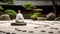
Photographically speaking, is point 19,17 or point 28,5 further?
point 28,5

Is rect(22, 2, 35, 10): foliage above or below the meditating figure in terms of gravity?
above

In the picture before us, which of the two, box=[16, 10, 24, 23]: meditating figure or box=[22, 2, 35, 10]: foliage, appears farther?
box=[22, 2, 35, 10]: foliage

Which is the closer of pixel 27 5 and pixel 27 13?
pixel 27 5

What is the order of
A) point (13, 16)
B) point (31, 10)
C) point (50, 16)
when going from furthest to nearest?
point (31, 10)
point (13, 16)
point (50, 16)

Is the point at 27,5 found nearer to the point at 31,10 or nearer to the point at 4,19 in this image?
the point at 31,10

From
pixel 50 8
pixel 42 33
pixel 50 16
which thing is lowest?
pixel 42 33

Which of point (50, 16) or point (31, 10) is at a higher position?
point (31, 10)

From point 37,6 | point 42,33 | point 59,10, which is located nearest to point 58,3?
point 59,10

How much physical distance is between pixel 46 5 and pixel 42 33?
29.0ft

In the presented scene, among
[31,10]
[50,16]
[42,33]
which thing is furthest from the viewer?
[31,10]

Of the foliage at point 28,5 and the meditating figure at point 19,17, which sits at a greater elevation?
the foliage at point 28,5

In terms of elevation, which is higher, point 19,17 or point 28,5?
point 28,5

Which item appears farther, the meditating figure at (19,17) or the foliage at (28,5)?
the foliage at (28,5)

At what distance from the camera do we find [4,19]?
43.0 feet
